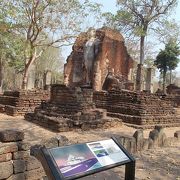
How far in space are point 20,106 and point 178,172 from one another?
8.66 meters

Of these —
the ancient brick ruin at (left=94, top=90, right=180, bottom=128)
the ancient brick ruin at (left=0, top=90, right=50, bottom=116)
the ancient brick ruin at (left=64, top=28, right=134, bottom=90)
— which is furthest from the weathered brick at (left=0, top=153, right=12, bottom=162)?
the ancient brick ruin at (left=64, top=28, right=134, bottom=90)

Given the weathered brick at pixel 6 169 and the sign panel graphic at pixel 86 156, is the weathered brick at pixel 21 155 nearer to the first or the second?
the weathered brick at pixel 6 169

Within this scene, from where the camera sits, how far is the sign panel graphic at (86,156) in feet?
7.91

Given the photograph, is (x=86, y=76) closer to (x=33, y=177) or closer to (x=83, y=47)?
(x=83, y=47)

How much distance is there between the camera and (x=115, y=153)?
287 cm

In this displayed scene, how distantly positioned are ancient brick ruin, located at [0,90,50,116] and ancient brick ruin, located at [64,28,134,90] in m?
6.51

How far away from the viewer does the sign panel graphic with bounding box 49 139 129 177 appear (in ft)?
7.91

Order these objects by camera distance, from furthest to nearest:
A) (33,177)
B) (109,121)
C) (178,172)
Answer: (109,121)
(178,172)
(33,177)

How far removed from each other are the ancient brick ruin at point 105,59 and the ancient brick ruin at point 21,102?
6.51 meters

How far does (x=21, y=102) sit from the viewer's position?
12.4 m

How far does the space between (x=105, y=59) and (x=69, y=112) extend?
10717 millimetres

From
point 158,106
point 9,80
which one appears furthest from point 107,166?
point 9,80

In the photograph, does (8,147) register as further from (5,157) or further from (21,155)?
(21,155)

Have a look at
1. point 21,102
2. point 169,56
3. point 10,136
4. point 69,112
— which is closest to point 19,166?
point 10,136
